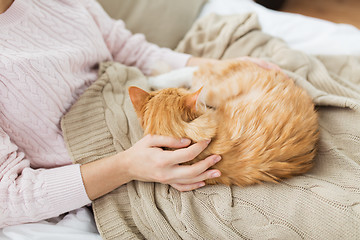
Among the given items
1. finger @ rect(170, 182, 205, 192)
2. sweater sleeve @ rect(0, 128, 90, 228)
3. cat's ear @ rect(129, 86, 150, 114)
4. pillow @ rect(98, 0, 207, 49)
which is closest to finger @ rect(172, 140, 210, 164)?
finger @ rect(170, 182, 205, 192)

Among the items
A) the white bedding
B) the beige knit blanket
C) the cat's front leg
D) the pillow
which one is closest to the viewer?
the beige knit blanket

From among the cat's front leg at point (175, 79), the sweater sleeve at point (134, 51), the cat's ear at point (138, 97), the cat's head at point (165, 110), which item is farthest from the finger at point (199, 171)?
the sweater sleeve at point (134, 51)

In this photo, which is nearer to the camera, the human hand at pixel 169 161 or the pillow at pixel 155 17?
the human hand at pixel 169 161

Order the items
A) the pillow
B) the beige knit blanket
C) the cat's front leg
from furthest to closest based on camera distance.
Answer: the pillow < the cat's front leg < the beige knit blanket

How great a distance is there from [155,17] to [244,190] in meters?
1.30

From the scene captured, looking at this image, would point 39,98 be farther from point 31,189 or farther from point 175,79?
point 175,79

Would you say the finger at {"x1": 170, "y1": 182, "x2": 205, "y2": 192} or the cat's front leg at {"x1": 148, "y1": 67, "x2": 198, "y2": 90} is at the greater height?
the cat's front leg at {"x1": 148, "y1": 67, "x2": 198, "y2": 90}

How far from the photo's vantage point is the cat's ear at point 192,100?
94cm

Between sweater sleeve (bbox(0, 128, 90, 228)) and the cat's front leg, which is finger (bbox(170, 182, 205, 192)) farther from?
the cat's front leg

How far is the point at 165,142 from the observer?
940 millimetres

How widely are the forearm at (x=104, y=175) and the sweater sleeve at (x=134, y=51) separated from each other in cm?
70

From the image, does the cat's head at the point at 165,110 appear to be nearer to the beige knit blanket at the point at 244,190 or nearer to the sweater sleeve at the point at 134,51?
the beige knit blanket at the point at 244,190

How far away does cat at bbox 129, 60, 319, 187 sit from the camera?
94 cm

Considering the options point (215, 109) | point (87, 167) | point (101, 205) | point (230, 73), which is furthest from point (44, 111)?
point (230, 73)
